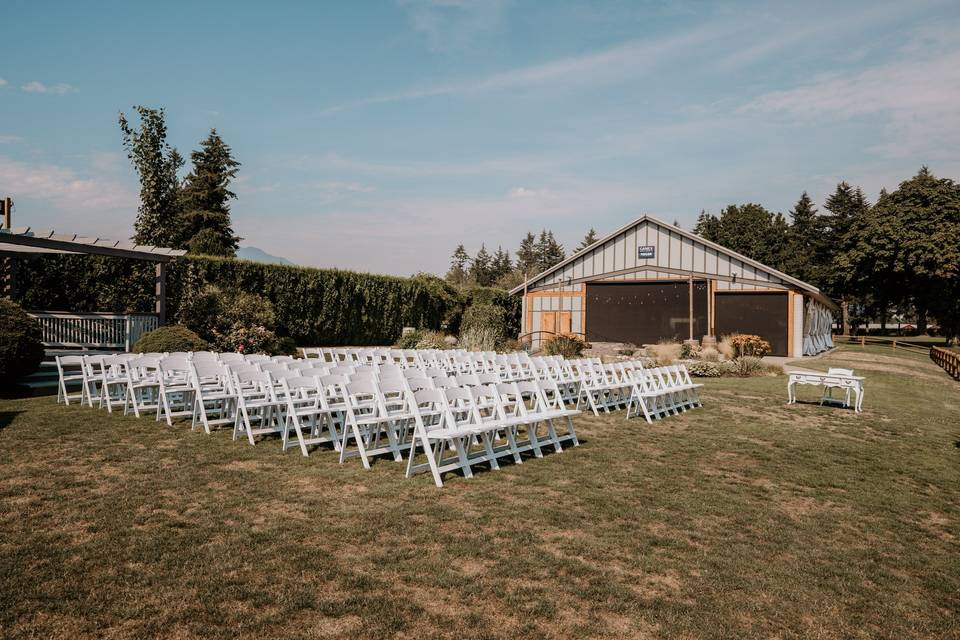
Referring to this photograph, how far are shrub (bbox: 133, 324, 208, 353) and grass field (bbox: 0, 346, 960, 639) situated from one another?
208 inches

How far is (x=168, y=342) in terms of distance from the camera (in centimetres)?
1278

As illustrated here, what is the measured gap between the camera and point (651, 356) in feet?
67.3

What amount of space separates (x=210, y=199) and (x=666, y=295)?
105 ft

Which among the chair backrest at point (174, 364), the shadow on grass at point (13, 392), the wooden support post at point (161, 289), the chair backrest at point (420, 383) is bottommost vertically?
the shadow on grass at point (13, 392)

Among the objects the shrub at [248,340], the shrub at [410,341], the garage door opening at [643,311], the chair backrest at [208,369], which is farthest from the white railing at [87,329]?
the garage door opening at [643,311]

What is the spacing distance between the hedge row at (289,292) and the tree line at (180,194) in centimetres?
1334

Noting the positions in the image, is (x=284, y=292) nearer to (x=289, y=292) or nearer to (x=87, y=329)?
(x=289, y=292)

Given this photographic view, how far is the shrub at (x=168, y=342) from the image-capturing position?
12695 millimetres

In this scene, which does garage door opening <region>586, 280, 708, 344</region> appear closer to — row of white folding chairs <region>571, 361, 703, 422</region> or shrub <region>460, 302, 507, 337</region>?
shrub <region>460, 302, 507, 337</region>

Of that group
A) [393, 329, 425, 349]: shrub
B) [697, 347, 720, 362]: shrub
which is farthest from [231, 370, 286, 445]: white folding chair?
[697, 347, 720, 362]: shrub

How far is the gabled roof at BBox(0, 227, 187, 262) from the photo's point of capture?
12.2 metres

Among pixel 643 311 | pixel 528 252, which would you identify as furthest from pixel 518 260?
pixel 643 311

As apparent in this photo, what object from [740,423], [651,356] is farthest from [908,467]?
[651,356]

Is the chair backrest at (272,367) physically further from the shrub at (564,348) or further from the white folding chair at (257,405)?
the shrub at (564,348)
